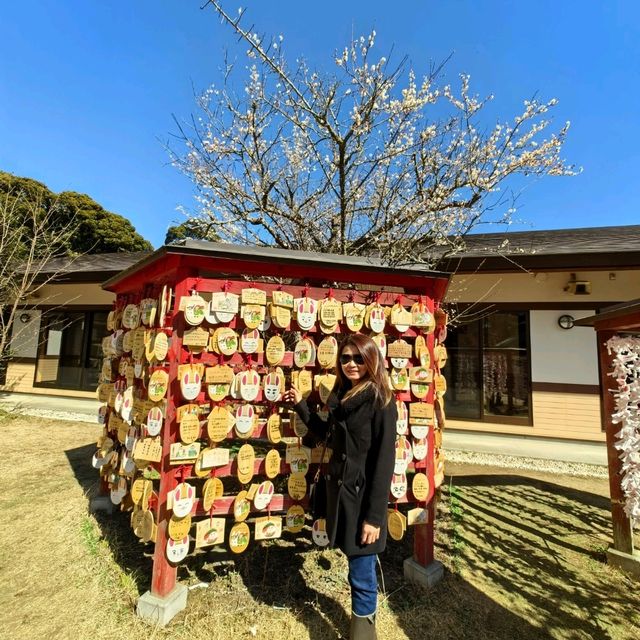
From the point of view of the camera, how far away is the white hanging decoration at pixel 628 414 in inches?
108

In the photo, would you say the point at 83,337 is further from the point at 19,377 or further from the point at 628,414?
the point at 628,414

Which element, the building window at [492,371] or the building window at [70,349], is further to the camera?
the building window at [70,349]

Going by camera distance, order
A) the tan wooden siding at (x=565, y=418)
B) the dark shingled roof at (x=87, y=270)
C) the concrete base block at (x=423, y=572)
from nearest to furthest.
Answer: the concrete base block at (x=423, y=572) < the tan wooden siding at (x=565, y=418) < the dark shingled roof at (x=87, y=270)

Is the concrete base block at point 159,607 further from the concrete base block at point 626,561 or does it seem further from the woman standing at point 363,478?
the concrete base block at point 626,561

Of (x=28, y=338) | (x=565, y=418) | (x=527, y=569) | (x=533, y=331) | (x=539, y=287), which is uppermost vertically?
(x=539, y=287)

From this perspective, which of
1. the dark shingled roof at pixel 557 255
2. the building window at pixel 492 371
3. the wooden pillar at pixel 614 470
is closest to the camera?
the wooden pillar at pixel 614 470

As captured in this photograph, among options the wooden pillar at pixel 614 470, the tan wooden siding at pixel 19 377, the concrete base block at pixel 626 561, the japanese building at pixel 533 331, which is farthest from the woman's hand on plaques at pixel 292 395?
the tan wooden siding at pixel 19 377

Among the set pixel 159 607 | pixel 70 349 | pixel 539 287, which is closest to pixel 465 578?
pixel 159 607

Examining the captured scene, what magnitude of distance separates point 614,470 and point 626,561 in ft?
2.15

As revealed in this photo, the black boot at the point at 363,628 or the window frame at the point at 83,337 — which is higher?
the window frame at the point at 83,337

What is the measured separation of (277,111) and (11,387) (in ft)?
33.9

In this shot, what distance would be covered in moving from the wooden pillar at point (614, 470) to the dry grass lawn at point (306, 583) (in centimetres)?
24

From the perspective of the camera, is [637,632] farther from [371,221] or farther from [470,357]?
[470,357]

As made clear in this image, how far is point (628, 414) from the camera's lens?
9.32 feet
